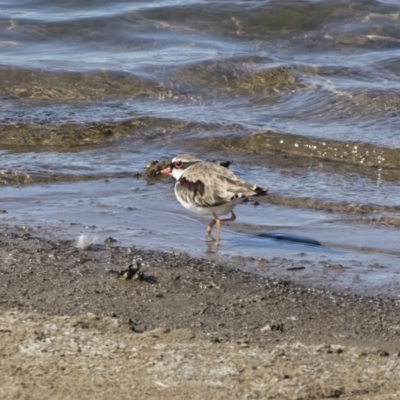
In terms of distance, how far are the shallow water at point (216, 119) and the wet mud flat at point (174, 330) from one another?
19.3 inches

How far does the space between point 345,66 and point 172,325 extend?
8.22 m

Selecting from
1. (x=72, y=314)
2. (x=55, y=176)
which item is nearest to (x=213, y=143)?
(x=55, y=176)

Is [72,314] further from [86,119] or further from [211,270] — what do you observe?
[86,119]

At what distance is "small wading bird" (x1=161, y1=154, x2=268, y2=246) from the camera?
717cm

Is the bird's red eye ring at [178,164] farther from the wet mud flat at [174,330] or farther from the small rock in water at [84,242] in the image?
the small rock in water at [84,242]

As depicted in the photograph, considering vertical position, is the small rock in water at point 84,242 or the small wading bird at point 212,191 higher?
the small wading bird at point 212,191

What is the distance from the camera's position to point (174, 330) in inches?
198

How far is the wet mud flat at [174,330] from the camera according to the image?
14.2ft

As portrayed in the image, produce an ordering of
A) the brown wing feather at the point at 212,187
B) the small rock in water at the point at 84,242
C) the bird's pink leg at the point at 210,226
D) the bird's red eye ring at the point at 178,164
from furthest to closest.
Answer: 1. the bird's red eye ring at the point at 178,164
2. the bird's pink leg at the point at 210,226
3. the brown wing feather at the point at 212,187
4. the small rock in water at the point at 84,242

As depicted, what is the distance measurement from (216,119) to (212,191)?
3.94 metres

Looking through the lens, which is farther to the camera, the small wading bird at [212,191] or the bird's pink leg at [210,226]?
the bird's pink leg at [210,226]

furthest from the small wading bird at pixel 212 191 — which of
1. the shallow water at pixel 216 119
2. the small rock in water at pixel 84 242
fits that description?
the small rock in water at pixel 84 242

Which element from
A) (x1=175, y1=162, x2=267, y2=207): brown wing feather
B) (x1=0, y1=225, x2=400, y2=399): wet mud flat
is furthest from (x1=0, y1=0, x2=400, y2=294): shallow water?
(x1=0, y1=225, x2=400, y2=399): wet mud flat

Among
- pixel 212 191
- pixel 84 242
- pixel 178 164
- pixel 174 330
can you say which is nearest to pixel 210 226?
pixel 212 191
